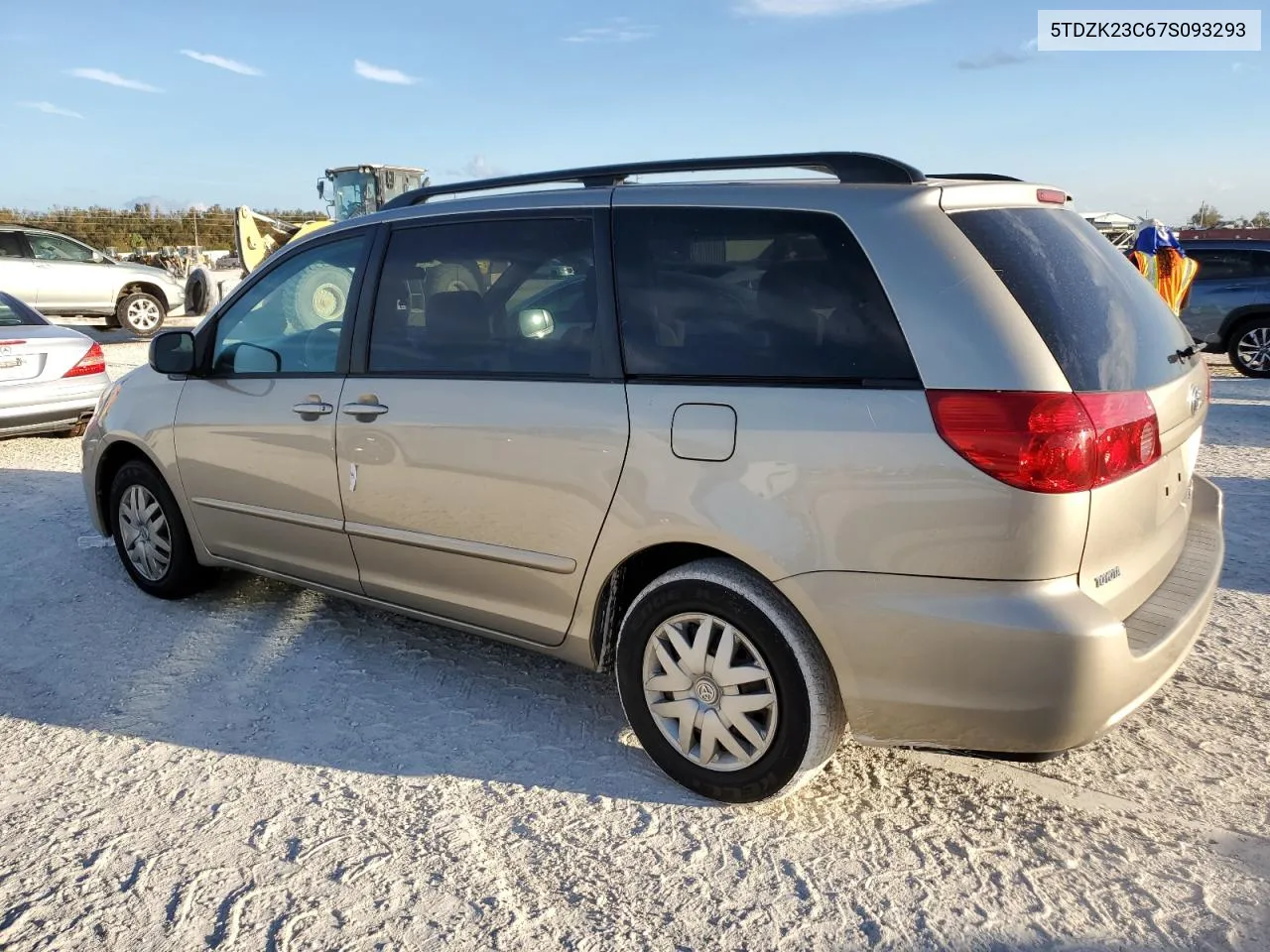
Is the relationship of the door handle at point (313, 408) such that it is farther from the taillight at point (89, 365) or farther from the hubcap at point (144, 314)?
the hubcap at point (144, 314)

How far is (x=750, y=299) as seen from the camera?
9.04 feet

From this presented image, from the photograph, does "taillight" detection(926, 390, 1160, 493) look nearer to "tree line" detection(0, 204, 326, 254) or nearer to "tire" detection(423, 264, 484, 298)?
"tire" detection(423, 264, 484, 298)

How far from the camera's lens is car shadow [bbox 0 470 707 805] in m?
3.18

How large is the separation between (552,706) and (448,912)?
3.68 ft

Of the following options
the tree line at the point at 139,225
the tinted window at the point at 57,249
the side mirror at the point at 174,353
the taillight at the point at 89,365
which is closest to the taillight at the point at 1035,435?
the side mirror at the point at 174,353

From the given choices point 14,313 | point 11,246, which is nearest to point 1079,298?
point 14,313

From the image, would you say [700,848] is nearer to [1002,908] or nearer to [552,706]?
[1002,908]

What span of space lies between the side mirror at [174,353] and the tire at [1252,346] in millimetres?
12289

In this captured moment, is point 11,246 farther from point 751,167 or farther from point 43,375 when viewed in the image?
point 751,167

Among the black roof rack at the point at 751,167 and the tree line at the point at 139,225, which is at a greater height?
the tree line at the point at 139,225

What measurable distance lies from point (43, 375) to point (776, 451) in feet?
23.6

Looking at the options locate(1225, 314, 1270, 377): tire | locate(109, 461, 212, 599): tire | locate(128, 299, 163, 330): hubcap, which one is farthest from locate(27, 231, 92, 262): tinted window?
locate(1225, 314, 1270, 377): tire

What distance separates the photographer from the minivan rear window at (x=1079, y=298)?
2.46 meters

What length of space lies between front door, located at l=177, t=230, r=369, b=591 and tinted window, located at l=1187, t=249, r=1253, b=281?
11808 mm
